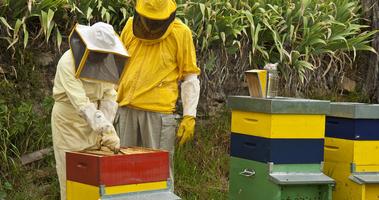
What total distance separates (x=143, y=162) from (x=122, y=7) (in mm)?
2543

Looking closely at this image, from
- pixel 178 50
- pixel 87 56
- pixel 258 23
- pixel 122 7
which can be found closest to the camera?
pixel 87 56

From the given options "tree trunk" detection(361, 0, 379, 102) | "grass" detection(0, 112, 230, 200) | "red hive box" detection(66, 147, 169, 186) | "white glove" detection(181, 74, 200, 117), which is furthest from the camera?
"tree trunk" detection(361, 0, 379, 102)

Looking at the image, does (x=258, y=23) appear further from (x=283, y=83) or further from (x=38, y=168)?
(x=38, y=168)

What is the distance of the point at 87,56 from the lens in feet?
11.7

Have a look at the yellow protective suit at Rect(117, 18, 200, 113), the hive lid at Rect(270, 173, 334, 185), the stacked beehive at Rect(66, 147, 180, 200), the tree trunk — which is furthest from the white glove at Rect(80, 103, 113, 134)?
the tree trunk

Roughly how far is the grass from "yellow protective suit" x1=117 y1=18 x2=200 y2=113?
41.5 inches

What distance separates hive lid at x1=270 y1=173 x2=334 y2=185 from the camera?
13.3 ft

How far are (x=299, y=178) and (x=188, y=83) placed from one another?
911 mm

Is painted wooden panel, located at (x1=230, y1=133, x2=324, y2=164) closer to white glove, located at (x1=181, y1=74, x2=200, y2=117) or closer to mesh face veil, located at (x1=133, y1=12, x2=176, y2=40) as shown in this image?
white glove, located at (x1=181, y1=74, x2=200, y2=117)

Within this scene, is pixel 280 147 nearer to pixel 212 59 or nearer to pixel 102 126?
pixel 102 126

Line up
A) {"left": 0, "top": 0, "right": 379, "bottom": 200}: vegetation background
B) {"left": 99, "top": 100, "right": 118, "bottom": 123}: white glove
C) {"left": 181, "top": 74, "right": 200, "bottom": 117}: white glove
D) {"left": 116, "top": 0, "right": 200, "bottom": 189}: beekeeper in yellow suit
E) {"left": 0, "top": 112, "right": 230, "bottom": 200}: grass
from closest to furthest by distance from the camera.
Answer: {"left": 99, "top": 100, "right": 118, "bottom": 123}: white glove → {"left": 116, "top": 0, "right": 200, "bottom": 189}: beekeeper in yellow suit → {"left": 181, "top": 74, "right": 200, "bottom": 117}: white glove → {"left": 0, "top": 112, "right": 230, "bottom": 200}: grass → {"left": 0, "top": 0, "right": 379, "bottom": 200}: vegetation background

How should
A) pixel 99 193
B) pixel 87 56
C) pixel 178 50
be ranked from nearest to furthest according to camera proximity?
pixel 99 193 < pixel 87 56 < pixel 178 50

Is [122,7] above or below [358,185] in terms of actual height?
above

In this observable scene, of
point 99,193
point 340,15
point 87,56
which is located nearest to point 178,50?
point 87,56
